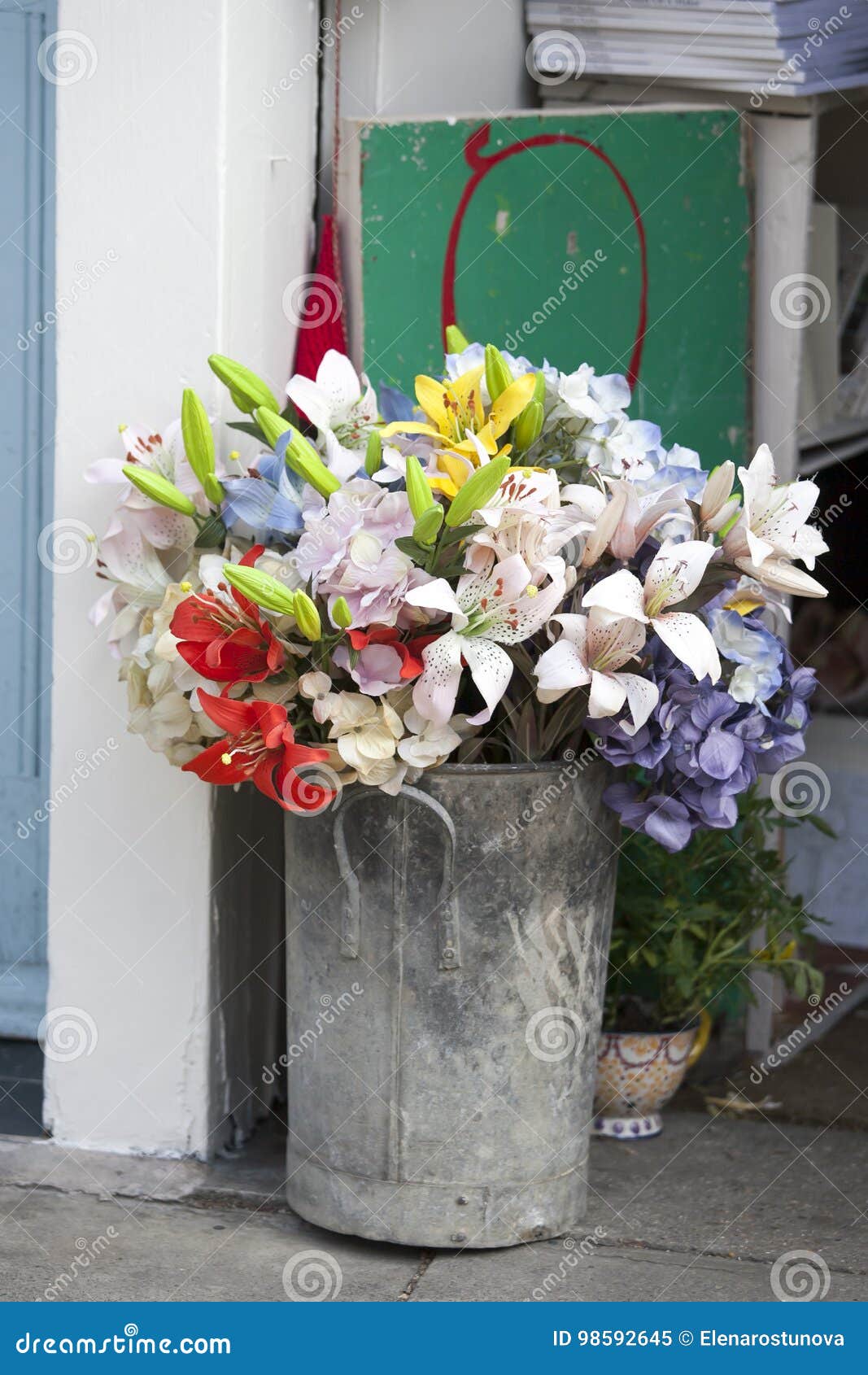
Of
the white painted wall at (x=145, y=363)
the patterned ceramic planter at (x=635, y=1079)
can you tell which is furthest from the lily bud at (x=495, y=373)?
the patterned ceramic planter at (x=635, y=1079)

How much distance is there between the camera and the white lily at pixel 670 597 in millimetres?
1970

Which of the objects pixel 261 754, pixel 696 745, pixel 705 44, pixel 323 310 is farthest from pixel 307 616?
pixel 705 44

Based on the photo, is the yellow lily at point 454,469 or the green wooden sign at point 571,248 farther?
the green wooden sign at point 571,248

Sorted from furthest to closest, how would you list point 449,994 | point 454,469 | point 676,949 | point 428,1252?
point 676,949, point 428,1252, point 449,994, point 454,469

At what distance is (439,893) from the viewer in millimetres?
2164

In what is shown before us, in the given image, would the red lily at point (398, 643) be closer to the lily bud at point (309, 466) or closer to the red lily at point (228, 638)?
the red lily at point (228, 638)

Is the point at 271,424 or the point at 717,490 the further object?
the point at 271,424

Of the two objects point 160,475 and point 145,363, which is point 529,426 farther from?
point 145,363

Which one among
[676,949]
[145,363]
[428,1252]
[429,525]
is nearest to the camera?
[429,525]

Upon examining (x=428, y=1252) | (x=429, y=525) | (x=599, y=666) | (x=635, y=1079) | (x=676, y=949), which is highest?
(x=429, y=525)

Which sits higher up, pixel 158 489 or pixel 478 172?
pixel 478 172

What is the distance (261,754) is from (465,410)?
0.57 metres

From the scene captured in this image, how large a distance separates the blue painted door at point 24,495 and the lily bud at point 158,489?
20.3 inches

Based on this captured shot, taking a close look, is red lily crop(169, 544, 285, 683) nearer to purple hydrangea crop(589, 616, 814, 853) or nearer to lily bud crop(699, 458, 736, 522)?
purple hydrangea crop(589, 616, 814, 853)
